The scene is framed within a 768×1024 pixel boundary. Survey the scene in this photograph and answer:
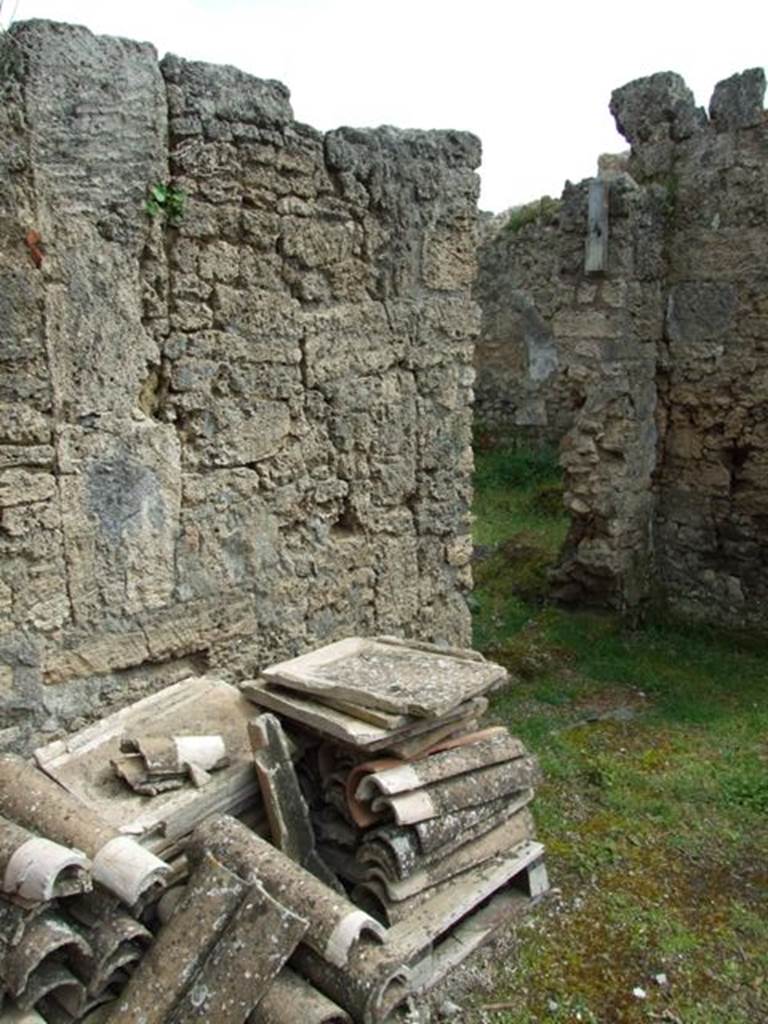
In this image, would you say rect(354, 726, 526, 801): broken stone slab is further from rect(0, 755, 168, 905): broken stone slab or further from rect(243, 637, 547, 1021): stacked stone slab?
rect(0, 755, 168, 905): broken stone slab

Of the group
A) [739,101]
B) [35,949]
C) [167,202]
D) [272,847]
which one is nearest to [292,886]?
[272,847]

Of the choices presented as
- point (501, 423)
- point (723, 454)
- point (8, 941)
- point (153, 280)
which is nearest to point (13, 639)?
point (8, 941)

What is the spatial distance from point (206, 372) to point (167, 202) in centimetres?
64

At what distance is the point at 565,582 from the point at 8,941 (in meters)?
5.81

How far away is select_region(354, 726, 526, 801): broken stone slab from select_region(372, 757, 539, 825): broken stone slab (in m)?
0.03

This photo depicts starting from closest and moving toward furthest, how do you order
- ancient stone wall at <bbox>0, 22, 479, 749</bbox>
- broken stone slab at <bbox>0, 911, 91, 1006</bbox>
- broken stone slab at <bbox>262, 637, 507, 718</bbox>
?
broken stone slab at <bbox>0, 911, 91, 1006</bbox> < ancient stone wall at <bbox>0, 22, 479, 749</bbox> < broken stone slab at <bbox>262, 637, 507, 718</bbox>

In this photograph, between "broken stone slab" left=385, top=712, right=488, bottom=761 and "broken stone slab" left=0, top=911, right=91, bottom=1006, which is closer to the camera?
"broken stone slab" left=0, top=911, right=91, bottom=1006

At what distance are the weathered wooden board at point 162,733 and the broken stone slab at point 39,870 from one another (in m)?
0.35

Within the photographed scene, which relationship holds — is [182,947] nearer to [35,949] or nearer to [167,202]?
[35,949]

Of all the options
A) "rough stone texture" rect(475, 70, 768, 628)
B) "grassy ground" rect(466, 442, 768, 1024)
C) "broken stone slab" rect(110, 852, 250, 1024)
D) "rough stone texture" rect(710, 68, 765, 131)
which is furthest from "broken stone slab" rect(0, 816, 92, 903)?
"rough stone texture" rect(710, 68, 765, 131)

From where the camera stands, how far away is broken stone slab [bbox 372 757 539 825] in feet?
11.1

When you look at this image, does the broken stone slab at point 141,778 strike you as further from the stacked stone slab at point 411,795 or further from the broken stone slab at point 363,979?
the broken stone slab at point 363,979

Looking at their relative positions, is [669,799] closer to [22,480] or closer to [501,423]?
[22,480]

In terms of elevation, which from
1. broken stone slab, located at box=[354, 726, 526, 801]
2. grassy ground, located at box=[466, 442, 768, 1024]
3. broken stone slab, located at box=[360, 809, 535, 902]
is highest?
broken stone slab, located at box=[354, 726, 526, 801]
